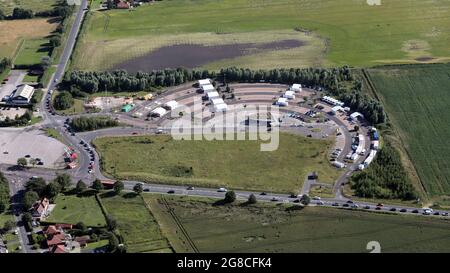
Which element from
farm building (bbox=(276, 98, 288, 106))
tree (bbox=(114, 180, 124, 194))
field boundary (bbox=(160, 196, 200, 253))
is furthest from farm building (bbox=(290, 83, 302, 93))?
tree (bbox=(114, 180, 124, 194))

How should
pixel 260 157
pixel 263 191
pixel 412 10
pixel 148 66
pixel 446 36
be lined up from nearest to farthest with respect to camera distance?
1. pixel 263 191
2. pixel 260 157
3. pixel 148 66
4. pixel 446 36
5. pixel 412 10

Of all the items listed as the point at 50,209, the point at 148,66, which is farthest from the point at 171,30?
the point at 50,209

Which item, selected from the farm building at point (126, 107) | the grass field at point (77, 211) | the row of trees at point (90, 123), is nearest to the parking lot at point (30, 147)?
the row of trees at point (90, 123)

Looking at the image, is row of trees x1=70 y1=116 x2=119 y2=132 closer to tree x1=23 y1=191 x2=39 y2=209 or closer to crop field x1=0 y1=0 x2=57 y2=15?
tree x1=23 y1=191 x2=39 y2=209

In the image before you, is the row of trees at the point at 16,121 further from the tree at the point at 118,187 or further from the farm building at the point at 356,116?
the farm building at the point at 356,116

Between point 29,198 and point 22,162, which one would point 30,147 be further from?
point 29,198

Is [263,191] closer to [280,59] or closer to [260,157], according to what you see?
[260,157]
